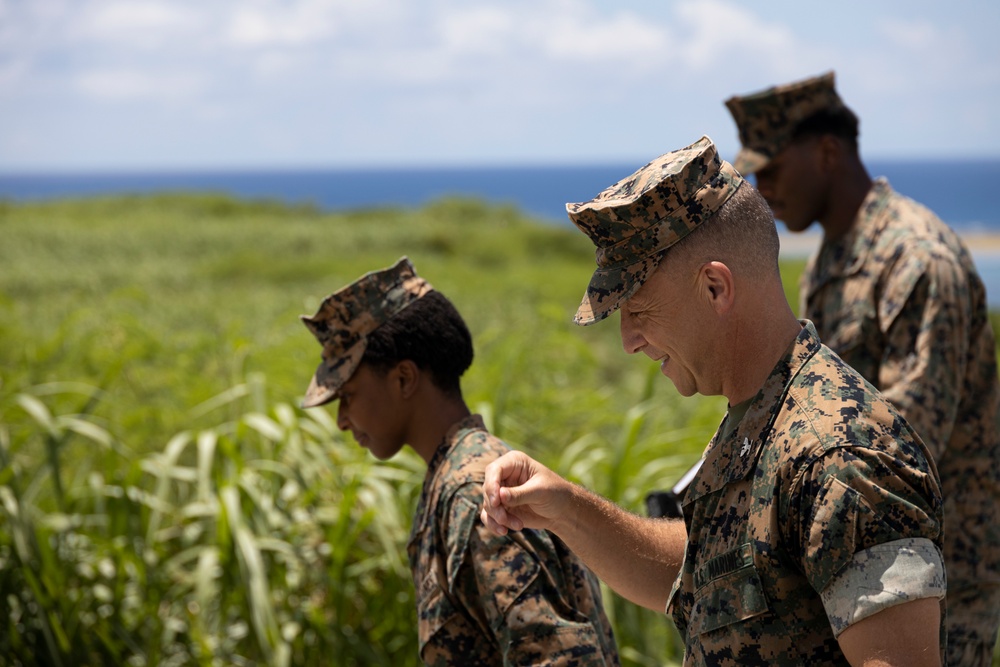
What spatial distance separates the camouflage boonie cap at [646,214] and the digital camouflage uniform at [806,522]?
237 mm

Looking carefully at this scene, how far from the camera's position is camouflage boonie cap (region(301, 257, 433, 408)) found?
7.64 ft

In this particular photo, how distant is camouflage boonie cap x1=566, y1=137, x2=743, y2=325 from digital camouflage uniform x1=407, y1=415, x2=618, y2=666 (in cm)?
62

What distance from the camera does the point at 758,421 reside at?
1.45 metres

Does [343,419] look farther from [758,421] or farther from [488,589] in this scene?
[758,421]

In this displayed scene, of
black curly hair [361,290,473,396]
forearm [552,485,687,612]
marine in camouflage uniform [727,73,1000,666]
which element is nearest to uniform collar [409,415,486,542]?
black curly hair [361,290,473,396]

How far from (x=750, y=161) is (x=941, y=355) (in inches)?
32.8

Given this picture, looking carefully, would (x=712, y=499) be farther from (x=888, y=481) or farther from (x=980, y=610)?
(x=980, y=610)

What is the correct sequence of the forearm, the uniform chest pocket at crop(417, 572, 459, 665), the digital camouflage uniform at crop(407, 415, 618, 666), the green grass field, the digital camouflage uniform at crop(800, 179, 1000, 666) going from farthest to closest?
the green grass field → the digital camouflage uniform at crop(800, 179, 1000, 666) → the uniform chest pocket at crop(417, 572, 459, 665) → the digital camouflage uniform at crop(407, 415, 618, 666) → the forearm

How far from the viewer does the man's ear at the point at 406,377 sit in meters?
2.30

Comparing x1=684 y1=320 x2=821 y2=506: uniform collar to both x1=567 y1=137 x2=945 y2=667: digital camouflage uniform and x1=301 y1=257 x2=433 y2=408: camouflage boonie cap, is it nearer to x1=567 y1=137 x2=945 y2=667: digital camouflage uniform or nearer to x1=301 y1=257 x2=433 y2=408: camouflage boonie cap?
x1=567 y1=137 x2=945 y2=667: digital camouflage uniform

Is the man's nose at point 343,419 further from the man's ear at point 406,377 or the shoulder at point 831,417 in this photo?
the shoulder at point 831,417

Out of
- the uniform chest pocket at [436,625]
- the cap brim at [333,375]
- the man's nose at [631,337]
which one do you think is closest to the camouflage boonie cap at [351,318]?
the cap brim at [333,375]

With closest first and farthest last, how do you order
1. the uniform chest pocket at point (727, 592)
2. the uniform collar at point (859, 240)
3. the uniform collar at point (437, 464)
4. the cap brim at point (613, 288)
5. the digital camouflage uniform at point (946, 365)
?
1. the uniform chest pocket at point (727, 592)
2. the cap brim at point (613, 288)
3. the uniform collar at point (437, 464)
4. the digital camouflage uniform at point (946, 365)
5. the uniform collar at point (859, 240)

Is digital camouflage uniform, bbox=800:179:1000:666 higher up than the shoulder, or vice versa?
the shoulder
